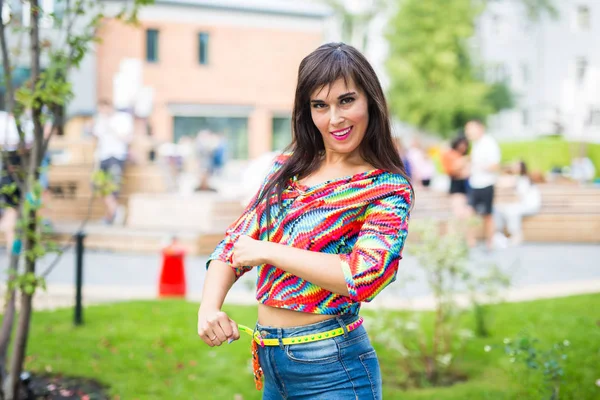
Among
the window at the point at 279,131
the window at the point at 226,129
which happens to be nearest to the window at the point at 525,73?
the window at the point at 279,131

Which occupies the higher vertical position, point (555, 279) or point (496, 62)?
point (496, 62)

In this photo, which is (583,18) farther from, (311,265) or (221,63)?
(311,265)

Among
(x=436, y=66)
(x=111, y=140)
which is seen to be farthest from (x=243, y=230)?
(x=436, y=66)

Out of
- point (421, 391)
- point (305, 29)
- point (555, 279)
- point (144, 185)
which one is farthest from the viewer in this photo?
point (305, 29)

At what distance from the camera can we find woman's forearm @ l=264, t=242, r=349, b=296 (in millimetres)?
1889

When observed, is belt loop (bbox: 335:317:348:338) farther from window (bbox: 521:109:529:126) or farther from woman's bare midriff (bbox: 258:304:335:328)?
window (bbox: 521:109:529:126)

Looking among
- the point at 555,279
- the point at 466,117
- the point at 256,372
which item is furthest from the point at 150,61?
the point at 256,372

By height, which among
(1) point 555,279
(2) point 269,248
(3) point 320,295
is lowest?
(1) point 555,279

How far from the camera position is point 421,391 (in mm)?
4738

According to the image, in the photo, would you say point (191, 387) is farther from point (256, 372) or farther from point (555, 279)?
point (555, 279)

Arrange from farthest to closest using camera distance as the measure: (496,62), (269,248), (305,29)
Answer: (496,62) < (305,29) < (269,248)

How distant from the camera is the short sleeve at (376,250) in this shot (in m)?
1.88

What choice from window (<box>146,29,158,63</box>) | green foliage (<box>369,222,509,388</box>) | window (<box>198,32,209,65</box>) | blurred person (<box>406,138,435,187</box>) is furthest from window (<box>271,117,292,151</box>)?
green foliage (<box>369,222,509,388</box>)

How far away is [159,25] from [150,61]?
164 cm
